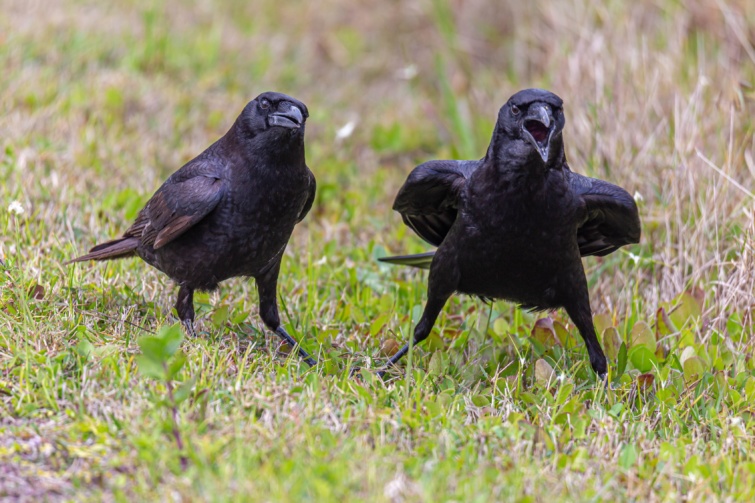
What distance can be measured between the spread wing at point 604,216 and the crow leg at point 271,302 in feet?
4.68

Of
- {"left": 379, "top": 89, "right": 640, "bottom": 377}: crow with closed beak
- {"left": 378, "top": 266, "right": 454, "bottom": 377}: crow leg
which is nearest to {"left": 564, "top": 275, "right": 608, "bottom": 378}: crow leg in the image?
{"left": 379, "top": 89, "right": 640, "bottom": 377}: crow with closed beak

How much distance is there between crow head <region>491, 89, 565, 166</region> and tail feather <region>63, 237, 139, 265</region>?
1.77 metres

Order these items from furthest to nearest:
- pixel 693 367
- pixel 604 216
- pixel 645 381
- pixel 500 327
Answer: pixel 500 327 < pixel 604 216 < pixel 693 367 < pixel 645 381

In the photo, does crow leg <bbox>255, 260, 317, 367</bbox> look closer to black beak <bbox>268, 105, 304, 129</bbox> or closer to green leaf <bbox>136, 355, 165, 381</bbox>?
black beak <bbox>268, 105, 304, 129</bbox>

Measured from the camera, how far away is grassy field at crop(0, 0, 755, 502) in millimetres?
2916

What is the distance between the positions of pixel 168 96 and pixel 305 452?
445 centimetres

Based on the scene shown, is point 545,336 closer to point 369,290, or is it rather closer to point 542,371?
point 542,371

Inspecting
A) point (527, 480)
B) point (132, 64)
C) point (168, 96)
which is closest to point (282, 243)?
point (527, 480)

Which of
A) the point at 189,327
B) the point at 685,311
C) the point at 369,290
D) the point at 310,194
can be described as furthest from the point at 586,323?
the point at 189,327

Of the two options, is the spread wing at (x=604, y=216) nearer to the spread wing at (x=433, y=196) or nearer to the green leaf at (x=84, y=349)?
the spread wing at (x=433, y=196)

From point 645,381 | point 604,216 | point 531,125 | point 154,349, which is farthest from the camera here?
point 604,216

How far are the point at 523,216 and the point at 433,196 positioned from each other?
604mm

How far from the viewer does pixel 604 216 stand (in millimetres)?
4035

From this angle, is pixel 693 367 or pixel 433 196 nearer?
pixel 693 367
